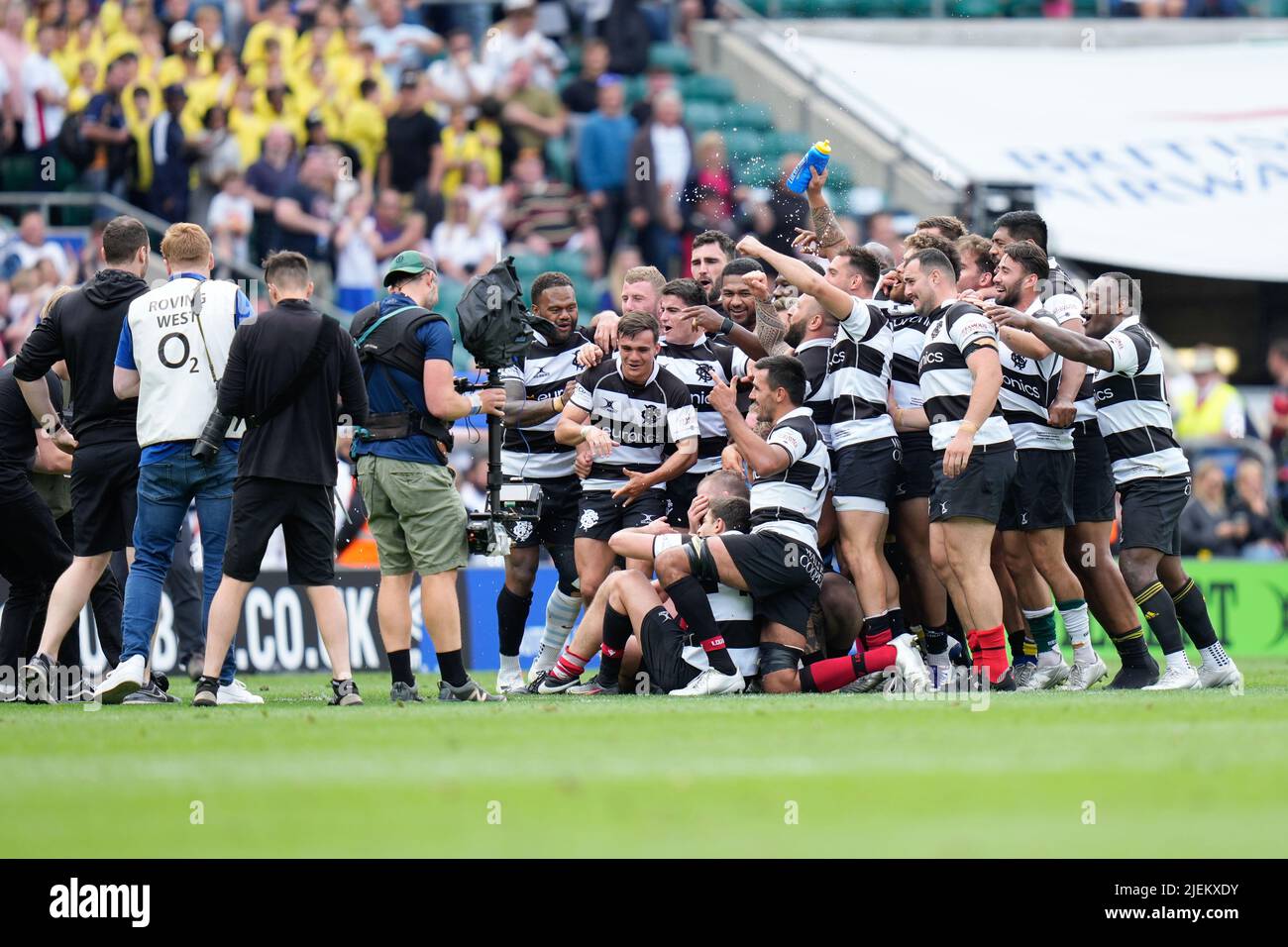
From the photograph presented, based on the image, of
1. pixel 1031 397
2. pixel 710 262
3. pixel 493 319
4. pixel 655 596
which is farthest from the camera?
pixel 710 262

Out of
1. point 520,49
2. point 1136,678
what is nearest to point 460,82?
point 520,49

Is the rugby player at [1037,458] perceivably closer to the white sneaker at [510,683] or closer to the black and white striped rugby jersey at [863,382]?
the black and white striped rugby jersey at [863,382]

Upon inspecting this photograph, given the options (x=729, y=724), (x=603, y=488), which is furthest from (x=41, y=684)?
(x=729, y=724)

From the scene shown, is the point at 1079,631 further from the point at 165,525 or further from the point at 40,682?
the point at 40,682

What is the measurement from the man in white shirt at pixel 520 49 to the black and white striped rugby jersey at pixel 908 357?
35.6 ft

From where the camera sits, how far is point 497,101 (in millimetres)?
21453

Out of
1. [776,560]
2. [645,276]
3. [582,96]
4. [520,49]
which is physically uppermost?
[520,49]

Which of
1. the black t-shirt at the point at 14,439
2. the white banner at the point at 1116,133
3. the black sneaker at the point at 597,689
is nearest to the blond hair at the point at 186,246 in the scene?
the black t-shirt at the point at 14,439

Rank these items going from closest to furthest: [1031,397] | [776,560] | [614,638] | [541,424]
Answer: [776,560] → [614,638] → [1031,397] → [541,424]

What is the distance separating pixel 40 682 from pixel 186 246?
8.47ft

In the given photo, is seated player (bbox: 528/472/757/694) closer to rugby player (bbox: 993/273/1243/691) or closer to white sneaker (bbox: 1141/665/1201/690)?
rugby player (bbox: 993/273/1243/691)

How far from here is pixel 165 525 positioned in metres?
10.4

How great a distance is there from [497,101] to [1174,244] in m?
7.84

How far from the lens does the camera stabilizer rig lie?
34.5 feet
